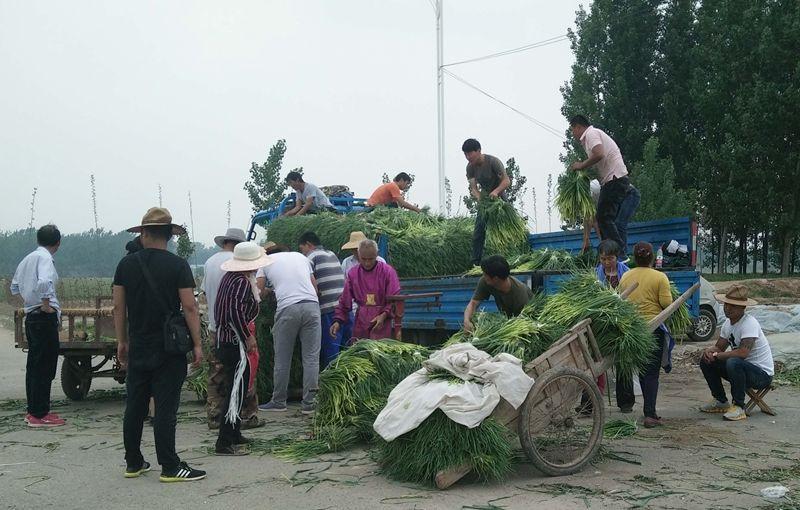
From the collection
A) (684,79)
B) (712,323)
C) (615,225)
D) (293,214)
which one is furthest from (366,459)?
(684,79)

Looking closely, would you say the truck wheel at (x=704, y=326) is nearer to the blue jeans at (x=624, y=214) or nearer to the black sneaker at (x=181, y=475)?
the blue jeans at (x=624, y=214)

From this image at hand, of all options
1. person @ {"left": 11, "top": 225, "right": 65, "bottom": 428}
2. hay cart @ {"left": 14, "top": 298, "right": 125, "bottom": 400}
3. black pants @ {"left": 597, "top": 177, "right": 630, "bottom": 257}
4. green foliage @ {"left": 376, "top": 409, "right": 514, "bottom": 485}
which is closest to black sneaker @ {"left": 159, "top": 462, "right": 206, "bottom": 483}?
green foliage @ {"left": 376, "top": 409, "right": 514, "bottom": 485}

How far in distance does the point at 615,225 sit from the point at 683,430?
99.2 inches

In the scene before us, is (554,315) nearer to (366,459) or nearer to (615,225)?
(366,459)

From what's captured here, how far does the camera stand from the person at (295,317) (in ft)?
26.2

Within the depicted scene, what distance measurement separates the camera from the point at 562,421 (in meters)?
5.48

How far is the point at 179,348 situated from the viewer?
17.8 ft

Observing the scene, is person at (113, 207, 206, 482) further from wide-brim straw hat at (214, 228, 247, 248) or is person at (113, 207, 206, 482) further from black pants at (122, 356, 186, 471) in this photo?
wide-brim straw hat at (214, 228, 247, 248)

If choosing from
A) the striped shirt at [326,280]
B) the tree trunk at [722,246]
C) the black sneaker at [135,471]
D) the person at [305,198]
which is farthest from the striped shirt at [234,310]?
the tree trunk at [722,246]

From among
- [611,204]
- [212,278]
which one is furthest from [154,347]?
[611,204]

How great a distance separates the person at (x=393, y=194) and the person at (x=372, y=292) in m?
3.49

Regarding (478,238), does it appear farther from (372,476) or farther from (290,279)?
(372,476)

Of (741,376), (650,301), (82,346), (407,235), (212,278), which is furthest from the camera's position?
(407,235)

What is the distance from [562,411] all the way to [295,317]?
3410 mm
